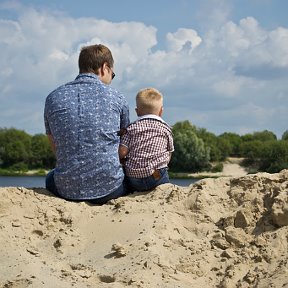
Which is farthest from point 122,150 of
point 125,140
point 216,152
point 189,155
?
point 216,152

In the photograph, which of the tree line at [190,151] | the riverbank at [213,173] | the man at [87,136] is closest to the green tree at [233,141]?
the tree line at [190,151]

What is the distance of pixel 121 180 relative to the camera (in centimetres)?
586

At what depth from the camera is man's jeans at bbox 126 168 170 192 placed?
5.88m

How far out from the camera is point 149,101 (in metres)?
6.12

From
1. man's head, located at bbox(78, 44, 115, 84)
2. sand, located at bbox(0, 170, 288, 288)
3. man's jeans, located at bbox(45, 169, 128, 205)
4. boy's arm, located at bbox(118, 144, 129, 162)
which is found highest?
man's head, located at bbox(78, 44, 115, 84)

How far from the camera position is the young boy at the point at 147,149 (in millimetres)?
5883

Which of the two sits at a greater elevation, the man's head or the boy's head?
the man's head

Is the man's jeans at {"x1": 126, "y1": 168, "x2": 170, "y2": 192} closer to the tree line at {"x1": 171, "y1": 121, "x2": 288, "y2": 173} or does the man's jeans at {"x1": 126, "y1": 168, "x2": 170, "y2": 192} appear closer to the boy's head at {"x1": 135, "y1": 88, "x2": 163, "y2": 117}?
the boy's head at {"x1": 135, "y1": 88, "x2": 163, "y2": 117}

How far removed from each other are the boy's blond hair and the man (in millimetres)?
233

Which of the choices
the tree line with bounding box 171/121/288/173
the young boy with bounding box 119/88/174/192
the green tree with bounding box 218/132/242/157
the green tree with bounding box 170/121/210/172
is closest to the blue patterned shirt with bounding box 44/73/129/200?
the young boy with bounding box 119/88/174/192

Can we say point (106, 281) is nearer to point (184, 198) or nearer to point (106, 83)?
point (184, 198)

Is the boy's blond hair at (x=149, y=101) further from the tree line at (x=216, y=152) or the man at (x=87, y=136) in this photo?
the tree line at (x=216, y=152)

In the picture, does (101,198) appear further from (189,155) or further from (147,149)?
(189,155)

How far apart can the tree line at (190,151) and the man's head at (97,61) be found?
37.5 metres
